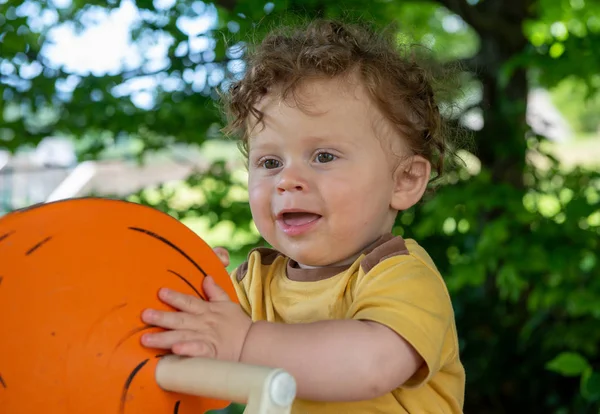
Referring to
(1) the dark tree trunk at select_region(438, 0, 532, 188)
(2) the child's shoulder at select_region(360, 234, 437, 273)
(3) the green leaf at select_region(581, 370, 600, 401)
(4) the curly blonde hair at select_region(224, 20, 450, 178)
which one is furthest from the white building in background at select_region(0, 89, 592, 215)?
(2) the child's shoulder at select_region(360, 234, 437, 273)

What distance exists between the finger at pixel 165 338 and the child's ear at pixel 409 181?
0.55 metres

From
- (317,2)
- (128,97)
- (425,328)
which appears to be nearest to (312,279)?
(425,328)

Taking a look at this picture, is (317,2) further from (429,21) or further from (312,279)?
(429,21)

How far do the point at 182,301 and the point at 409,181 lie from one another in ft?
1.94

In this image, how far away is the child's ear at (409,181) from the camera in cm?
144

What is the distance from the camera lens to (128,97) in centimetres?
312

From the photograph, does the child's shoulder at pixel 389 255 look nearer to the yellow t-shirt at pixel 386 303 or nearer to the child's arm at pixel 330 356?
the yellow t-shirt at pixel 386 303

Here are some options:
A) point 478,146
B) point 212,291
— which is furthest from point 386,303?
point 478,146

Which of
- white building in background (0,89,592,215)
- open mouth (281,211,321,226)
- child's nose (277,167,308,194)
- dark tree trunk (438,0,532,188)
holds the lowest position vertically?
white building in background (0,89,592,215)

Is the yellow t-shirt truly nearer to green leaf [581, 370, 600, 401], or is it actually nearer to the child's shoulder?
the child's shoulder

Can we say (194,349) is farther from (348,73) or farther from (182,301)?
(348,73)

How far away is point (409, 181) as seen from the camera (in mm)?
1467

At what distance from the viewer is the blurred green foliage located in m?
2.62

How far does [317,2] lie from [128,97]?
926 mm
